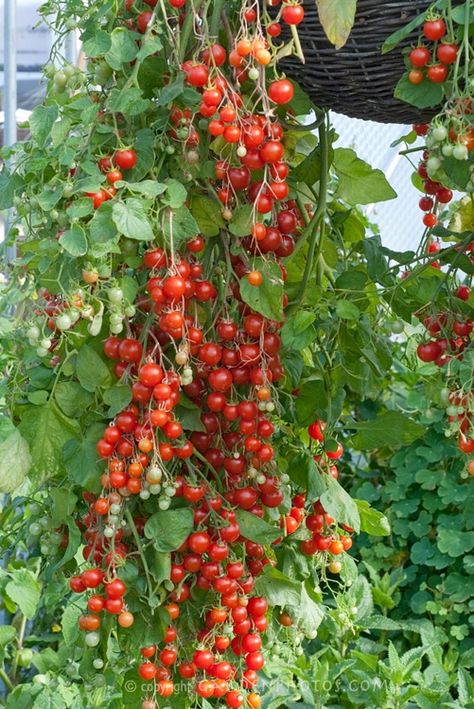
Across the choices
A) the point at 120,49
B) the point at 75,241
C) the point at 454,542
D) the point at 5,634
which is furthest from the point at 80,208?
the point at 454,542

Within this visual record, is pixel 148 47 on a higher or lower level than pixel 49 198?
higher

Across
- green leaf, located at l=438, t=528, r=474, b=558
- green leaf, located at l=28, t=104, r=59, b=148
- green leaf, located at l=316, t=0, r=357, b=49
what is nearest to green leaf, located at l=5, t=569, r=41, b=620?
green leaf, located at l=28, t=104, r=59, b=148

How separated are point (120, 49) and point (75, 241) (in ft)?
0.48

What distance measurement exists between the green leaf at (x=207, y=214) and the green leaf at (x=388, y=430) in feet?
0.81

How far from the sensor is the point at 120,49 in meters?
0.78

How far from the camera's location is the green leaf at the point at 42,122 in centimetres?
88

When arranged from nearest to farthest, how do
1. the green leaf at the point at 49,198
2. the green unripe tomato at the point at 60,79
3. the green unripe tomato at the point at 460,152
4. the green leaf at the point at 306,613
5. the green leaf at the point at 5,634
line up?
the green unripe tomato at the point at 460,152, the green leaf at the point at 49,198, the green unripe tomato at the point at 60,79, the green leaf at the point at 306,613, the green leaf at the point at 5,634

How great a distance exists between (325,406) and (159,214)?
10.2 inches

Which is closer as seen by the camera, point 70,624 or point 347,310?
point 347,310

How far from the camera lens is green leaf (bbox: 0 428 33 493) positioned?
856 millimetres

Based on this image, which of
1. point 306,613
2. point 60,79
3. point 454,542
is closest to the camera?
point 60,79

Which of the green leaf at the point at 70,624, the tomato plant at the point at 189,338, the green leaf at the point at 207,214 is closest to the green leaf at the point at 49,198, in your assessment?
the tomato plant at the point at 189,338

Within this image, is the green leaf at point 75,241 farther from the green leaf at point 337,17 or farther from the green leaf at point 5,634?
the green leaf at point 5,634

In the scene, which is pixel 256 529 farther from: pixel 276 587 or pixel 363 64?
pixel 363 64
